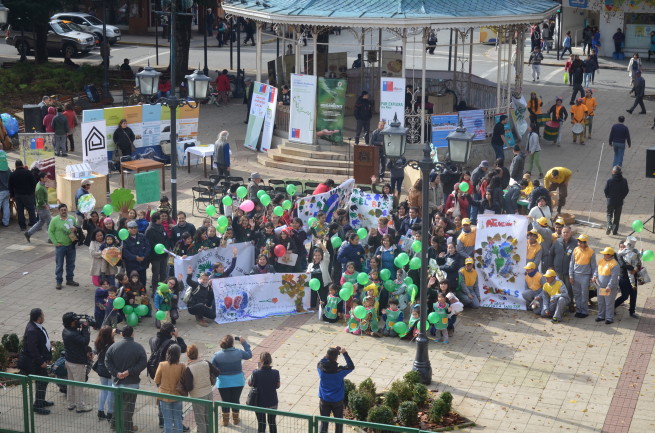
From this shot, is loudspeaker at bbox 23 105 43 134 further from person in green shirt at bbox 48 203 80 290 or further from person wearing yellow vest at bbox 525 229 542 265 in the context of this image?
person wearing yellow vest at bbox 525 229 542 265

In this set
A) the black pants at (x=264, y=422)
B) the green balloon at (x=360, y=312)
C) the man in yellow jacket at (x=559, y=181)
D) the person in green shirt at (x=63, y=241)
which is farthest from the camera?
the man in yellow jacket at (x=559, y=181)

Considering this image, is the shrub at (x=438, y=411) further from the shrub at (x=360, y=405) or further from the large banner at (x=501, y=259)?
the large banner at (x=501, y=259)

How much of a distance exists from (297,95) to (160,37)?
25811 millimetres

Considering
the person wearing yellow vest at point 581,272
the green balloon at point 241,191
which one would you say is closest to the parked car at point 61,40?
the green balloon at point 241,191

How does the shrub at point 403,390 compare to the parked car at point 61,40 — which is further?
the parked car at point 61,40

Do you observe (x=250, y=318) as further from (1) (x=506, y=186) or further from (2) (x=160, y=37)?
(2) (x=160, y=37)

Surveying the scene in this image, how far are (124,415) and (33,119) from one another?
1860 cm

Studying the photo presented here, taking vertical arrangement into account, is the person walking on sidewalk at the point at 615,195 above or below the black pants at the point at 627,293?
above

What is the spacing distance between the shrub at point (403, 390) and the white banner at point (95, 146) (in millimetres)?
13028

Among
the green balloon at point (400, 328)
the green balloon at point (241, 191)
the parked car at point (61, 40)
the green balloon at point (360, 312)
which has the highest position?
the parked car at point (61, 40)

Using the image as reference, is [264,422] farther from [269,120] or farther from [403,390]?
[269,120]

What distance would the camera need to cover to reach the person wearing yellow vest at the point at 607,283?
1838 centimetres

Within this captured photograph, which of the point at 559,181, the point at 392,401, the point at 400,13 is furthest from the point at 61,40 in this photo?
the point at 392,401

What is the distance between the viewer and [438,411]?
1480cm
